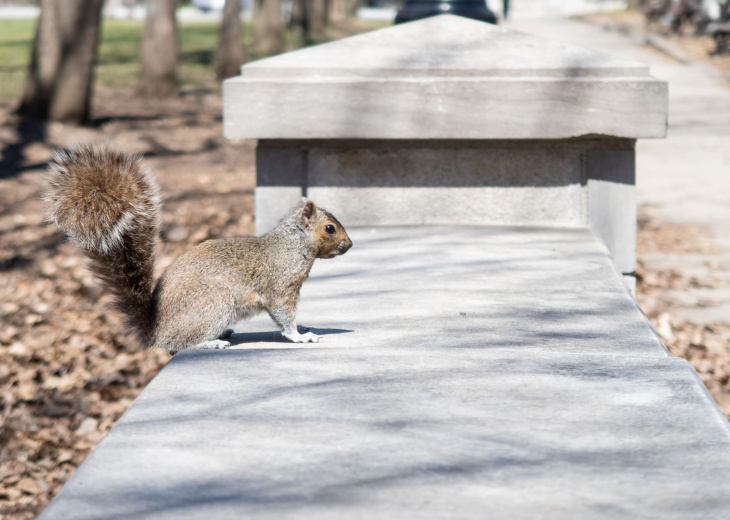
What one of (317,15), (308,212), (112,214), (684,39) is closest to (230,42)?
(684,39)

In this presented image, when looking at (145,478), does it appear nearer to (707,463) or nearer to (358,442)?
(358,442)

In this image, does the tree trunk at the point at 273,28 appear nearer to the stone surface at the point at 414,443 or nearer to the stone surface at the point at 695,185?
the stone surface at the point at 695,185

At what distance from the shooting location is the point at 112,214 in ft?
10.4

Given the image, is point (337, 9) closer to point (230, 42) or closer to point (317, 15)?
point (317, 15)

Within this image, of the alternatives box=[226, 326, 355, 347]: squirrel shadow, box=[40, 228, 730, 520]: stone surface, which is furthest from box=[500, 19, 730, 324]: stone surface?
box=[226, 326, 355, 347]: squirrel shadow

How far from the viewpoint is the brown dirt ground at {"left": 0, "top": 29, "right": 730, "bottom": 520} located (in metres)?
4.63

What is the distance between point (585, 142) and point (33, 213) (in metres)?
5.37

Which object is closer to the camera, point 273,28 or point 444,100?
point 444,100

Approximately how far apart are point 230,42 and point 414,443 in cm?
1706

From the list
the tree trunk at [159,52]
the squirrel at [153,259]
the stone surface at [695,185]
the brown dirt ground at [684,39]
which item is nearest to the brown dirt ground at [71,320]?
the stone surface at [695,185]

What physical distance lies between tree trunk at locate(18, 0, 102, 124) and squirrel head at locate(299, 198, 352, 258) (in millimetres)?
9067

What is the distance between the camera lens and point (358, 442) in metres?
2.30

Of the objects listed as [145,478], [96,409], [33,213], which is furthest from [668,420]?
[33,213]

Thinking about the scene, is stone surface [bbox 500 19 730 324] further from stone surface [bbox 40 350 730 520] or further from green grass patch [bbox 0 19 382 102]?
green grass patch [bbox 0 19 382 102]
